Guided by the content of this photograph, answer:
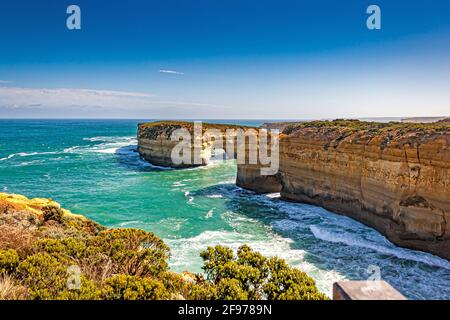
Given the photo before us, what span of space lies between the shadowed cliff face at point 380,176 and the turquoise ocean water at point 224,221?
1.11m

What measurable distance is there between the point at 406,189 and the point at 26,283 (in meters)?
19.2

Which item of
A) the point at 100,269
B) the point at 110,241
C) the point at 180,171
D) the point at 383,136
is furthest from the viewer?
the point at 180,171

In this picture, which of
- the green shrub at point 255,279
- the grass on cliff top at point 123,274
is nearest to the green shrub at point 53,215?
the grass on cliff top at point 123,274

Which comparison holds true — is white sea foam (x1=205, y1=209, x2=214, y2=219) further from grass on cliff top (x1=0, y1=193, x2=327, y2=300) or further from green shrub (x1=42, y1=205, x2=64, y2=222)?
grass on cliff top (x1=0, y1=193, x2=327, y2=300)

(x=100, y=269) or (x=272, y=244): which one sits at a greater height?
(x=100, y=269)

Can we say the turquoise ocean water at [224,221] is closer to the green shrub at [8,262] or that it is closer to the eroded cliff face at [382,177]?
the eroded cliff face at [382,177]

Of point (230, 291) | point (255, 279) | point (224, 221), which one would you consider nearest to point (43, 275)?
point (230, 291)

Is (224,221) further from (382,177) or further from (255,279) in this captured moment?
(255,279)

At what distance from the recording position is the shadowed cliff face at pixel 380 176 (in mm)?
17219

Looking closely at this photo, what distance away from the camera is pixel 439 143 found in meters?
17.5

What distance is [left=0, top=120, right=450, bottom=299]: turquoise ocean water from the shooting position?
15.8m
